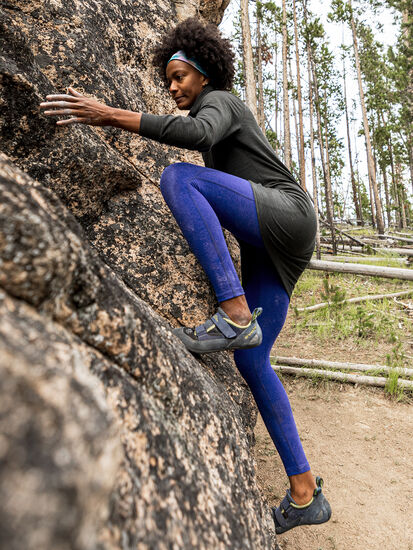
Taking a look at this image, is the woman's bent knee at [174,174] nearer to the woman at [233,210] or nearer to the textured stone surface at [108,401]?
the woman at [233,210]

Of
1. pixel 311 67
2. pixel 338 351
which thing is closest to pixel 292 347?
pixel 338 351

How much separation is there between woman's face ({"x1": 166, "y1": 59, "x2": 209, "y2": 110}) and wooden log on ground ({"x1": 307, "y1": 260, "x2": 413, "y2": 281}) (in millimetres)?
3883

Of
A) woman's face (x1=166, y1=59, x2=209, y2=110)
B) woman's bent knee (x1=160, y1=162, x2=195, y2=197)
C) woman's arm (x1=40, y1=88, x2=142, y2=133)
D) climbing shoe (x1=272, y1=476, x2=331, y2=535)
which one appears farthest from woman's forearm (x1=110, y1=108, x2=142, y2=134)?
climbing shoe (x1=272, y1=476, x2=331, y2=535)

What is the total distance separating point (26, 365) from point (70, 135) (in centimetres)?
175

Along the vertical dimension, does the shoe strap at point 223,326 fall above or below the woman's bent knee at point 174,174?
below

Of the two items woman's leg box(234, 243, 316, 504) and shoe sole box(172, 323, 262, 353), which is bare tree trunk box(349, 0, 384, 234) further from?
shoe sole box(172, 323, 262, 353)

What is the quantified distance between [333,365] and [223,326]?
2555mm

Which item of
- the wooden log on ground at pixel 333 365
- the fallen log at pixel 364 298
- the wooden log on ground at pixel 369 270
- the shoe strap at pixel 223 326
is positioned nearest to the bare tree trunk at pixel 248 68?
the wooden log on ground at pixel 369 270

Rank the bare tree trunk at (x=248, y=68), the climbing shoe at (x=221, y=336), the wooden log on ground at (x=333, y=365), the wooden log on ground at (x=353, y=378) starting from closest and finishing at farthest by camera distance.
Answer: the climbing shoe at (x=221, y=336) → the wooden log on ground at (x=353, y=378) → the wooden log on ground at (x=333, y=365) → the bare tree trunk at (x=248, y=68)

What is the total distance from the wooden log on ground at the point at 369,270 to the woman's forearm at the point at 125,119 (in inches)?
171

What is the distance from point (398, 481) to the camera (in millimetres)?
2547

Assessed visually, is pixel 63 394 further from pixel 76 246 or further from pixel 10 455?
pixel 76 246

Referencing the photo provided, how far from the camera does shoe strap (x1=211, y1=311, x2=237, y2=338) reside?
1693 millimetres

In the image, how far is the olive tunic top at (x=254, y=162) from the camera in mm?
1619
